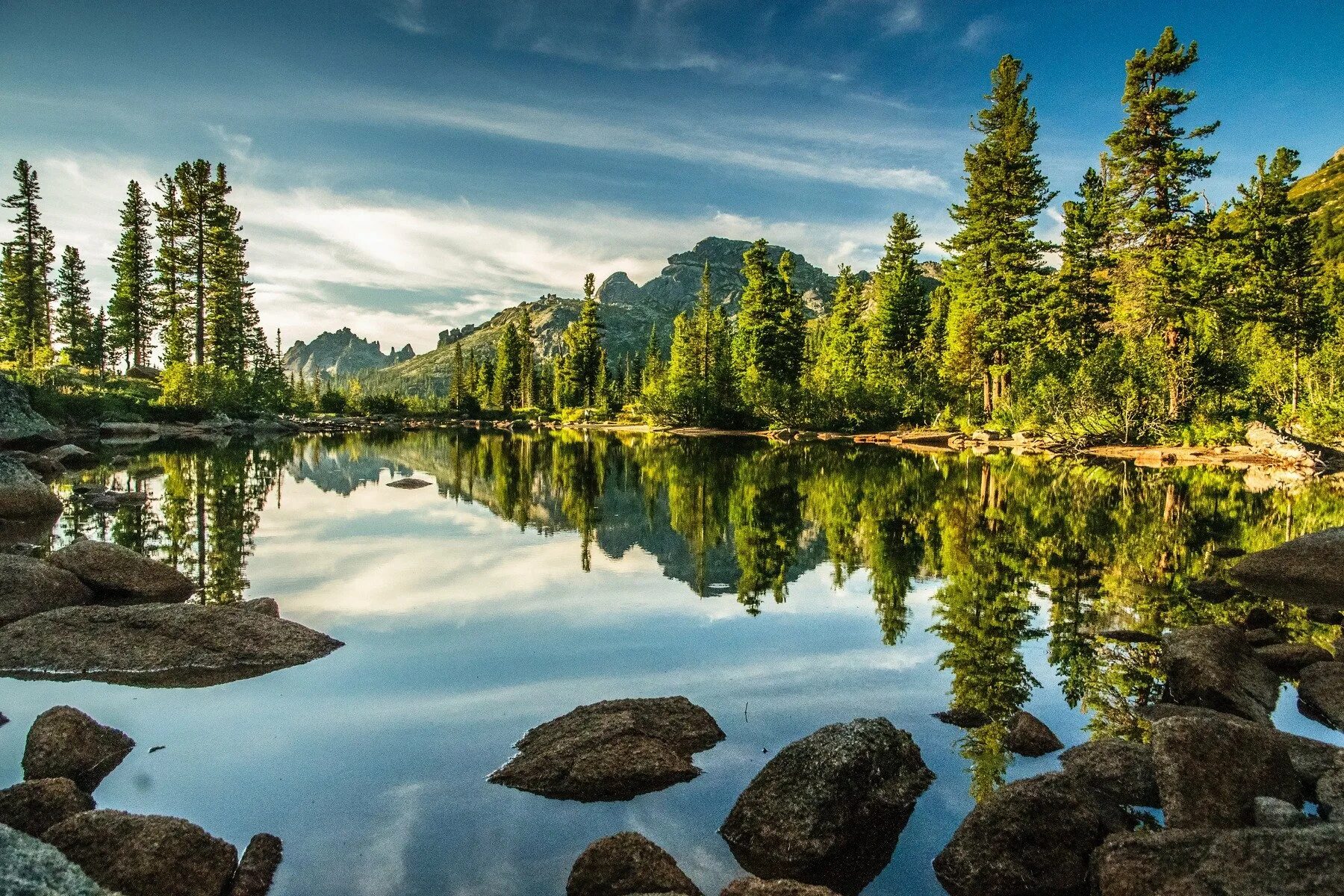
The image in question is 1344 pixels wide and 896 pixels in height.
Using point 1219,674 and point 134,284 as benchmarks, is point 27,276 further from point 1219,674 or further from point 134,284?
point 1219,674

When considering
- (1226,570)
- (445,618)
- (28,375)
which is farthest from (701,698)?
(28,375)

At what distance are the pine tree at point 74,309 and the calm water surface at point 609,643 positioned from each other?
206 ft

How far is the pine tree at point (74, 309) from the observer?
70.6 meters

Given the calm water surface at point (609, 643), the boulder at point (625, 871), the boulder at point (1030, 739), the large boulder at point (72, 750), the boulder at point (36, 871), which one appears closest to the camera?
the boulder at point (36, 871)

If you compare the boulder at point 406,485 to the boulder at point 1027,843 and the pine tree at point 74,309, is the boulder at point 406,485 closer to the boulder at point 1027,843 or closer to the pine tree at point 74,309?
the boulder at point 1027,843

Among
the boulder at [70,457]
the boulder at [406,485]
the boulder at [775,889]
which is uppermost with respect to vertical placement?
the boulder at [70,457]

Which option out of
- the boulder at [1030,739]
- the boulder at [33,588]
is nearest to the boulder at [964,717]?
the boulder at [1030,739]

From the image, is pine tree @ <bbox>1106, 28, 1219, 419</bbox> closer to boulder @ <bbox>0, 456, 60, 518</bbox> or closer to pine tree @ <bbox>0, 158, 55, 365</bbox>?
boulder @ <bbox>0, 456, 60, 518</bbox>

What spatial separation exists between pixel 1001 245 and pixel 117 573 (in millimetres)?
50121

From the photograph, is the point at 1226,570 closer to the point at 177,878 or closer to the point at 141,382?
the point at 177,878

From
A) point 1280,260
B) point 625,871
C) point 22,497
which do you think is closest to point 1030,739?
point 625,871

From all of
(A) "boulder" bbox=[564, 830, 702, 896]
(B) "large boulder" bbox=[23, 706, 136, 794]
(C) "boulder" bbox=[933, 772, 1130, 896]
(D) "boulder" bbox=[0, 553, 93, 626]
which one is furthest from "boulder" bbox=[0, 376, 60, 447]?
(C) "boulder" bbox=[933, 772, 1130, 896]

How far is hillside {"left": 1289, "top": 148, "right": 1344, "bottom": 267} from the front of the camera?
3775 inches

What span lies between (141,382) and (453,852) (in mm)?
69555
